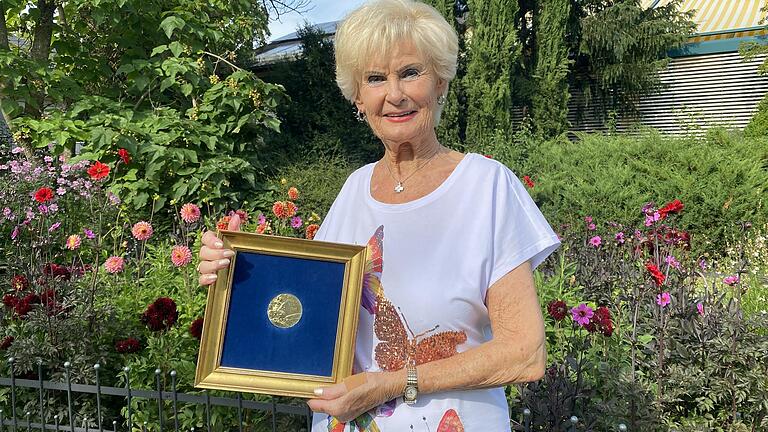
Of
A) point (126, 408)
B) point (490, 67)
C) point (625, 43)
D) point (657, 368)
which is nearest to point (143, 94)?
point (126, 408)

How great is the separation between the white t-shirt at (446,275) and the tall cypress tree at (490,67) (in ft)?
33.3

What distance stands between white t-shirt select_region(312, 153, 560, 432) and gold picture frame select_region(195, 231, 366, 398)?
3.6 inches

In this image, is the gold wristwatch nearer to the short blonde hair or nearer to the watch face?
the watch face

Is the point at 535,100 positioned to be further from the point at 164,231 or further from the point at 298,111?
the point at 164,231

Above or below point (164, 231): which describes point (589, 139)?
above

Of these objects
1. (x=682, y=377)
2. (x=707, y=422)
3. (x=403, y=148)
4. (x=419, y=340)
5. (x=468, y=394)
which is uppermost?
(x=403, y=148)

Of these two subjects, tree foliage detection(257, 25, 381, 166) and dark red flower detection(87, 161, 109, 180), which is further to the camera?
tree foliage detection(257, 25, 381, 166)

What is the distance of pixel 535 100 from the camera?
12.0 meters

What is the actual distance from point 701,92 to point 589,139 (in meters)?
5.84

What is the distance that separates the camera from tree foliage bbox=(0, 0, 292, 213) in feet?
19.0

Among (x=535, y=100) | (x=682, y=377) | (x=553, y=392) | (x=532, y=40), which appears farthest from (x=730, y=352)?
(x=532, y=40)

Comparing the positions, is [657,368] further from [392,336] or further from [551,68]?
[551,68]

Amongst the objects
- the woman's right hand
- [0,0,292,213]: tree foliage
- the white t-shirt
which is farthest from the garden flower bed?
[0,0,292,213]: tree foliage

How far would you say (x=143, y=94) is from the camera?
6695 millimetres
